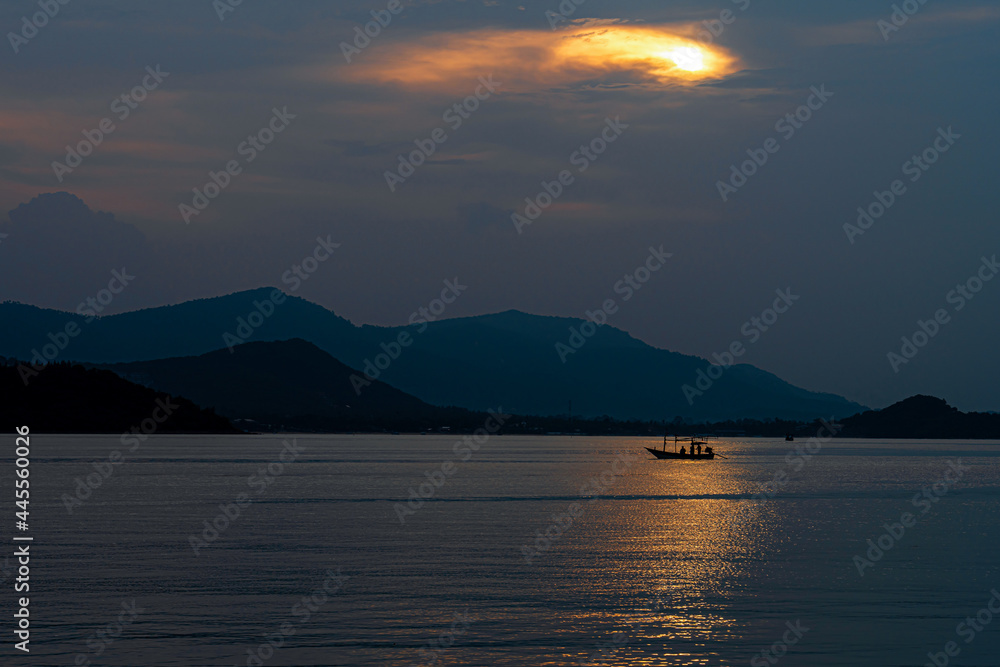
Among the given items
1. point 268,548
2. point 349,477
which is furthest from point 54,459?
point 268,548

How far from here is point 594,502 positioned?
10025 cm

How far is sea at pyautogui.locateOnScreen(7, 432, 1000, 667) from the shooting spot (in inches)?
1410

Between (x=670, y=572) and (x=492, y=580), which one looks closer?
(x=492, y=580)

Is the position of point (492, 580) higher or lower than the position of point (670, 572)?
lower

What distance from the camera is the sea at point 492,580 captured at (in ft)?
117

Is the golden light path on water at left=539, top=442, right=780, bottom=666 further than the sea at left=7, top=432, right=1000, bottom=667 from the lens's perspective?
Yes

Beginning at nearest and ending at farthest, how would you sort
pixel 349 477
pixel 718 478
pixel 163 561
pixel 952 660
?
pixel 952 660
pixel 163 561
pixel 349 477
pixel 718 478

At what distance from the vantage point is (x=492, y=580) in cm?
4919

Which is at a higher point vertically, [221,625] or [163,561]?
[163,561]

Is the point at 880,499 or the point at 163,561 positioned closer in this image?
the point at 163,561

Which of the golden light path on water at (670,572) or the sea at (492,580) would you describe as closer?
the sea at (492,580)

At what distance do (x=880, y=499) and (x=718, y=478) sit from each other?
43.0 metres

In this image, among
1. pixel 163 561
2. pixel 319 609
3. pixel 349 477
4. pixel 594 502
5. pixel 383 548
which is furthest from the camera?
pixel 349 477

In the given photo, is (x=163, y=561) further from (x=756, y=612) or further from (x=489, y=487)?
(x=489, y=487)
